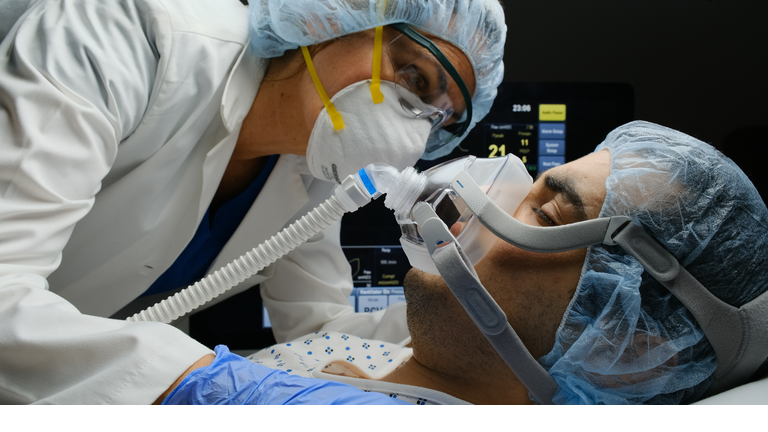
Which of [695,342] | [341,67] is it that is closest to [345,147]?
[341,67]

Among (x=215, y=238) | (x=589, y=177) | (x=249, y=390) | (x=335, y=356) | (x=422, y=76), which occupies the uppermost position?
(x=422, y=76)

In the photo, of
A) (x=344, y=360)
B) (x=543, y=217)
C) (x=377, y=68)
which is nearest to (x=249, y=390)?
(x=344, y=360)

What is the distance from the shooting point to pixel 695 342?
2.95 ft

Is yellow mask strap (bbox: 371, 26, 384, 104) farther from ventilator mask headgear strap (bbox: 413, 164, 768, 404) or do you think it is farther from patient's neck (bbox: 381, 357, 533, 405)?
patient's neck (bbox: 381, 357, 533, 405)

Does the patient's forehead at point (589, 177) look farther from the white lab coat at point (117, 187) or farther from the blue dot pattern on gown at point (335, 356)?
the white lab coat at point (117, 187)

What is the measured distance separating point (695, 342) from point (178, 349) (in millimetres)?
898

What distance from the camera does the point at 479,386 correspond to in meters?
1.10

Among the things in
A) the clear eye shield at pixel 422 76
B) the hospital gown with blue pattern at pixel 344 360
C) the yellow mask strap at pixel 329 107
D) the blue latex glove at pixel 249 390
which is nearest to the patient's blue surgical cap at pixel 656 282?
the hospital gown with blue pattern at pixel 344 360

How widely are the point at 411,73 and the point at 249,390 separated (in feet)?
2.96

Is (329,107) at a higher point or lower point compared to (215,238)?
higher

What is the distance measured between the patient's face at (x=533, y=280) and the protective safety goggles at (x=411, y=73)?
0.44 metres

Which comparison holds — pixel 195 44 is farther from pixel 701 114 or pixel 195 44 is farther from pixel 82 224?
pixel 701 114

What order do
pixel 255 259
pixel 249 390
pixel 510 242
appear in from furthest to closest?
pixel 255 259, pixel 510 242, pixel 249 390

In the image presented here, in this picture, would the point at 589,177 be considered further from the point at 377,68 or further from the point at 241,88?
the point at 241,88
